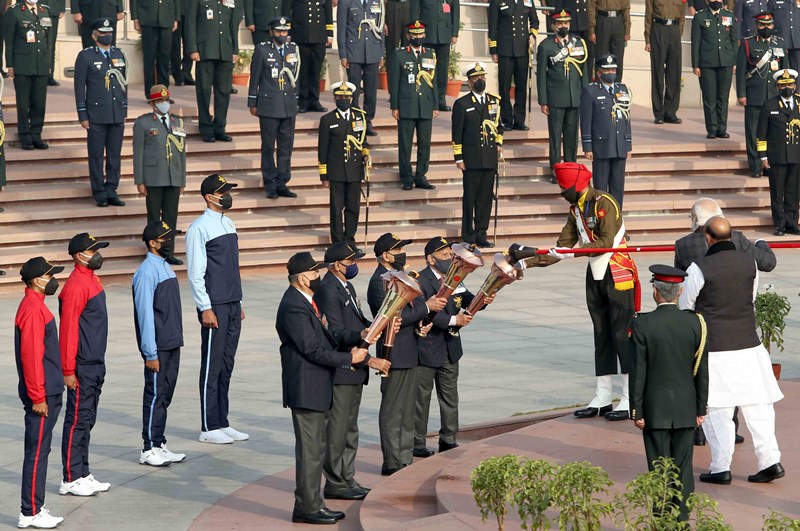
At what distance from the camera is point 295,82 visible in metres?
20.2

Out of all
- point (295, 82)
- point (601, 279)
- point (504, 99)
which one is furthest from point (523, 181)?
point (601, 279)

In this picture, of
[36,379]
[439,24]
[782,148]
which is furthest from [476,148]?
[36,379]

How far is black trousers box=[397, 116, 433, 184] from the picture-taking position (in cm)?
2061

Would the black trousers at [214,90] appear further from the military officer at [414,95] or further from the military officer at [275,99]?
the military officer at [414,95]

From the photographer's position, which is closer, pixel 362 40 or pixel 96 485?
pixel 96 485

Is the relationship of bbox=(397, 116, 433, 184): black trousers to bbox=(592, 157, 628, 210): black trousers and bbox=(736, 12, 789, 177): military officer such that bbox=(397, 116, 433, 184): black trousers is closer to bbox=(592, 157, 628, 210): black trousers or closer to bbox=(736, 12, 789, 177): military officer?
bbox=(592, 157, 628, 210): black trousers

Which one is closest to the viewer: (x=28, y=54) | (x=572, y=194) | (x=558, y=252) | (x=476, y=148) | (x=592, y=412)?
(x=558, y=252)

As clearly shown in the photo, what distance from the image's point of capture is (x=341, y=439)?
34.5 feet

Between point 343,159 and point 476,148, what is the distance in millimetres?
1800

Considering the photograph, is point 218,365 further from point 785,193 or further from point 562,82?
point 785,193

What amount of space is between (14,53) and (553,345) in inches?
334

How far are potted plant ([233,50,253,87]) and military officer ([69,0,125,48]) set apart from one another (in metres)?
2.94

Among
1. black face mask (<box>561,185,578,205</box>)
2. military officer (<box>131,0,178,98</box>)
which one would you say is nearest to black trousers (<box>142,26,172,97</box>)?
military officer (<box>131,0,178,98</box>)

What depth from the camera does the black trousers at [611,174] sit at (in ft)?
67.2
